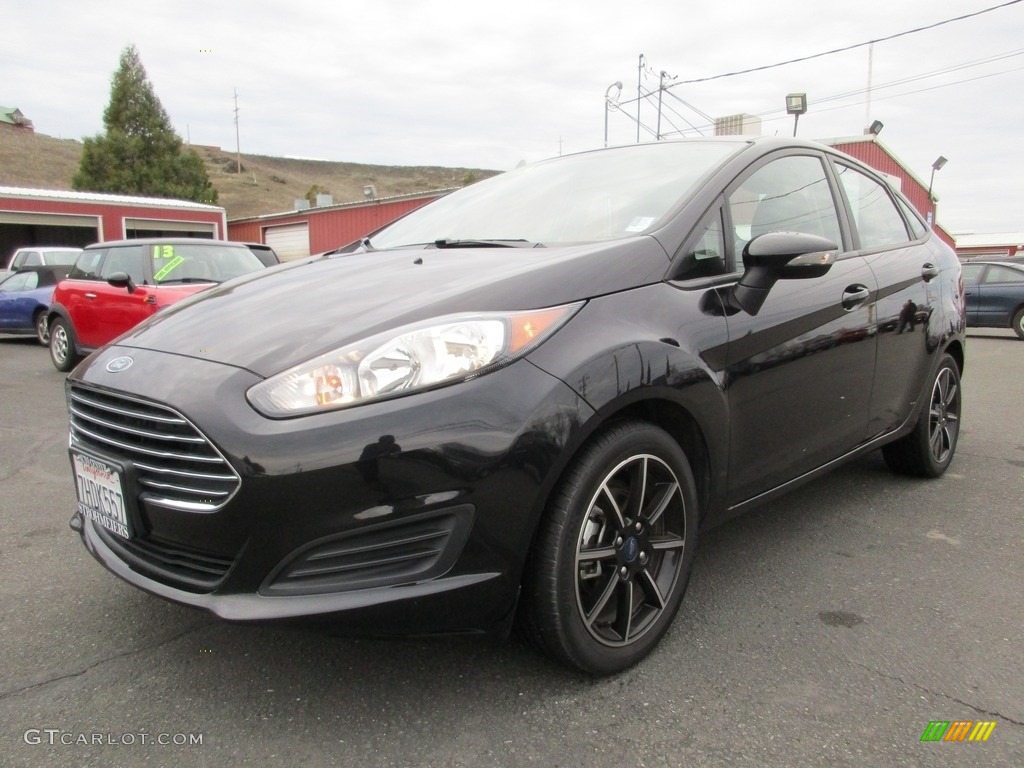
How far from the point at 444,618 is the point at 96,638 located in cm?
126

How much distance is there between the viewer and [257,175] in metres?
87.1

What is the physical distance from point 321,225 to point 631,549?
29.9m

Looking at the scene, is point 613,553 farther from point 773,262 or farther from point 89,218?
point 89,218

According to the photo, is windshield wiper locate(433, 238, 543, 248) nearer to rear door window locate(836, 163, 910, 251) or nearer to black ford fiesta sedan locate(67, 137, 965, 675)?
black ford fiesta sedan locate(67, 137, 965, 675)

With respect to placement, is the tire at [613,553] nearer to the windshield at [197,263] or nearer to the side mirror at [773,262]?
the side mirror at [773,262]

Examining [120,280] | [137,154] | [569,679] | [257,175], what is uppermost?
[257,175]

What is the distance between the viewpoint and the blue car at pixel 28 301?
38.4ft

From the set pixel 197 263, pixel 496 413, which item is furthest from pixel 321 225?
pixel 496 413

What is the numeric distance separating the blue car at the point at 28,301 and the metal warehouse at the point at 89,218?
10691 millimetres

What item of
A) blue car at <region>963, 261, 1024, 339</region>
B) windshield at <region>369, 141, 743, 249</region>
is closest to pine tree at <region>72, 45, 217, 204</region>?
blue car at <region>963, 261, 1024, 339</region>

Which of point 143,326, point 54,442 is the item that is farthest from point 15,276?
point 143,326

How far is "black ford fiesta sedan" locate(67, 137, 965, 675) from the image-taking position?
1.75 metres

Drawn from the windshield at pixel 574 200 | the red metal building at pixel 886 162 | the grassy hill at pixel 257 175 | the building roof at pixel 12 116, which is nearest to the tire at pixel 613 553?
the windshield at pixel 574 200

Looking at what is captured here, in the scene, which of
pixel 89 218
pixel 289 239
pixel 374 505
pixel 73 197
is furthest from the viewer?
pixel 289 239
